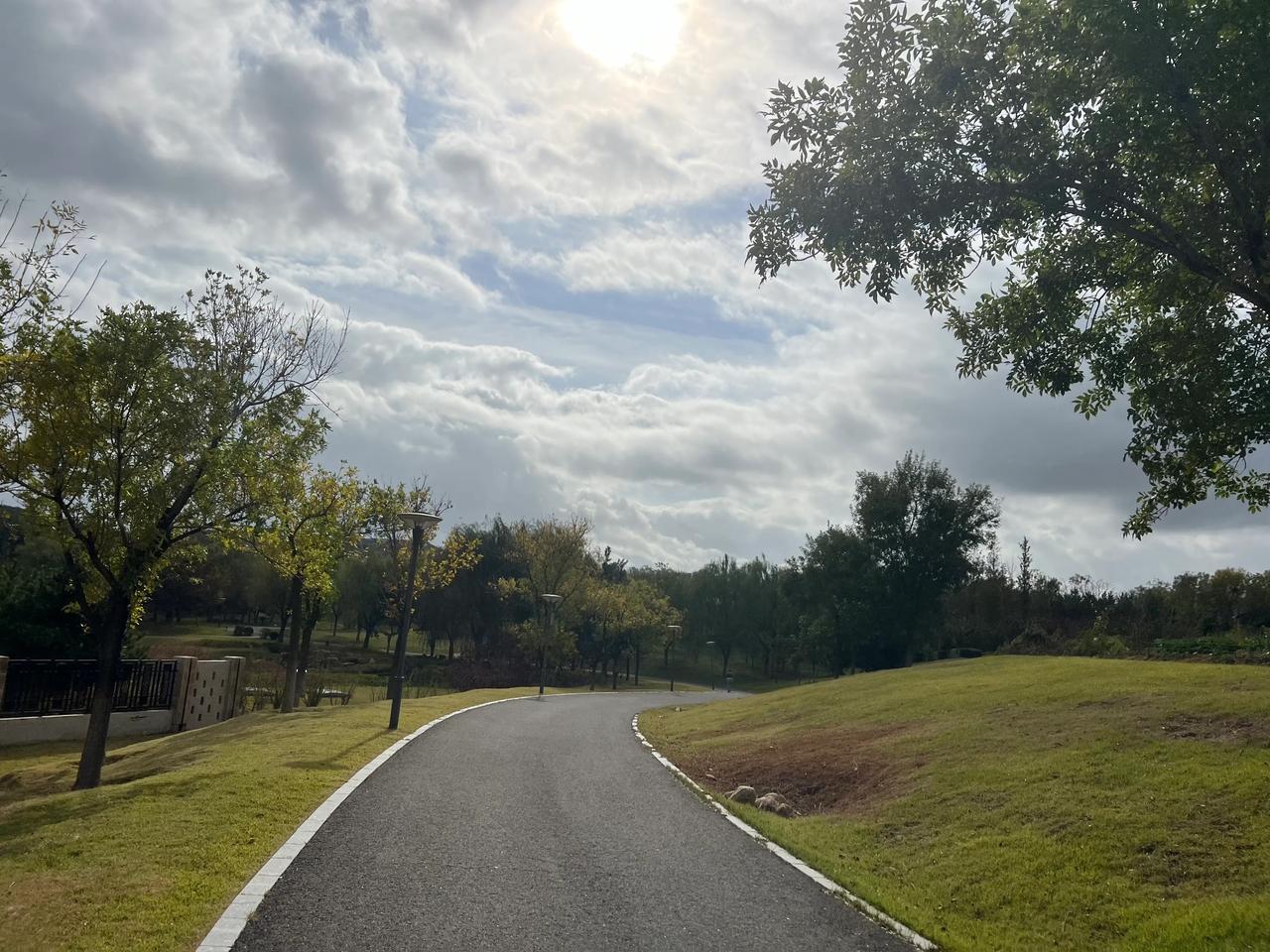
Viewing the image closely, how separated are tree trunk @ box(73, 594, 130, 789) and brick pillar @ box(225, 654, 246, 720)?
1282 centimetres

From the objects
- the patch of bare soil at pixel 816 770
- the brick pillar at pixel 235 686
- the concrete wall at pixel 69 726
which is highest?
the patch of bare soil at pixel 816 770

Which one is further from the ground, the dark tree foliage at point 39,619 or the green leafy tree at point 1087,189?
the green leafy tree at point 1087,189

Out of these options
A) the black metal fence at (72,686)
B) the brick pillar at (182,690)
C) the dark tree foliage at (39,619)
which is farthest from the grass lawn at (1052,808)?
the dark tree foliage at (39,619)

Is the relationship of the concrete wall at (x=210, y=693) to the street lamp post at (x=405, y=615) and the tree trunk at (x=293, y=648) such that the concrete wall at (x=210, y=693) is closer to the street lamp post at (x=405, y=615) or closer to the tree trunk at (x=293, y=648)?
the tree trunk at (x=293, y=648)

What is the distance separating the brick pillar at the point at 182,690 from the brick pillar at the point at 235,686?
133 centimetres

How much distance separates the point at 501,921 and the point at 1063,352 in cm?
866

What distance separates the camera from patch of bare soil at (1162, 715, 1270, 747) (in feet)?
38.2

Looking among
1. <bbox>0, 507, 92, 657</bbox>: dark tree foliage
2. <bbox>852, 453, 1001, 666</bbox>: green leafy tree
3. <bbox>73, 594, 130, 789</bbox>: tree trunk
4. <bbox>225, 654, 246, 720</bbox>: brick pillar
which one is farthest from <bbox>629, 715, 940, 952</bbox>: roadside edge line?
<bbox>852, 453, 1001, 666</bbox>: green leafy tree

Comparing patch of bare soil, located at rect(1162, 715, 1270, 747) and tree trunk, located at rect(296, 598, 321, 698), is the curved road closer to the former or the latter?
patch of bare soil, located at rect(1162, 715, 1270, 747)

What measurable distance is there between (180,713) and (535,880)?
22.5m

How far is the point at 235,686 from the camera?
28.7 m

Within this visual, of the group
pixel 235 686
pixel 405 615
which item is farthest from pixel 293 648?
pixel 405 615

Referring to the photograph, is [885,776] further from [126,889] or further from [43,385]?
[43,385]

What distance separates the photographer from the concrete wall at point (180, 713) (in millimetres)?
22172
